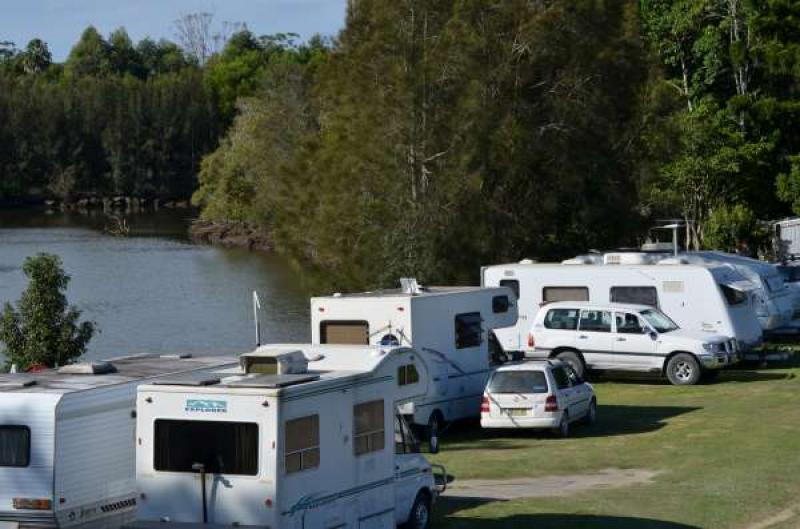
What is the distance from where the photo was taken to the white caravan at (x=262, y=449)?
13.3 meters

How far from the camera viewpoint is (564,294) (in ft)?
108

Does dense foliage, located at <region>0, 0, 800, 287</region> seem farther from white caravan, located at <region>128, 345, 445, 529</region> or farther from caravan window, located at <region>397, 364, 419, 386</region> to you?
white caravan, located at <region>128, 345, 445, 529</region>

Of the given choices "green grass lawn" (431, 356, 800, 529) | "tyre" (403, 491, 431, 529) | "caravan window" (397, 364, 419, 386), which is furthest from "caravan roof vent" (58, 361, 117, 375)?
"green grass lawn" (431, 356, 800, 529)

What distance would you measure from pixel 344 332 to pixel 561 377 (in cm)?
386

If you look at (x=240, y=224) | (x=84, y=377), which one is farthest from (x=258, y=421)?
(x=240, y=224)

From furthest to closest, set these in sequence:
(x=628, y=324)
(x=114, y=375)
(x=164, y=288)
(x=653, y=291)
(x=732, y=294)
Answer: (x=164, y=288) < (x=653, y=291) < (x=732, y=294) < (x=628, y=324) < (x=114, y=375)

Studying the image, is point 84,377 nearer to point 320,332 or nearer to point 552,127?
point 320,332

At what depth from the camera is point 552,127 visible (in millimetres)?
42969

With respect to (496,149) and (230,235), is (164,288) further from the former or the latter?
(230,235)

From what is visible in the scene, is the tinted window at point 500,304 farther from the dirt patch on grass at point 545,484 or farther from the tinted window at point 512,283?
the tinted window at point 512,283

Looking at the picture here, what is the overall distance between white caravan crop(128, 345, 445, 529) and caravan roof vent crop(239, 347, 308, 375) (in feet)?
0.04

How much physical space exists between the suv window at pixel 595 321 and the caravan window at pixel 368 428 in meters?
16.0

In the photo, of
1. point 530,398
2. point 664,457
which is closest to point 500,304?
point 530,398

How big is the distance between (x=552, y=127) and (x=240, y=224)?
51311mm
